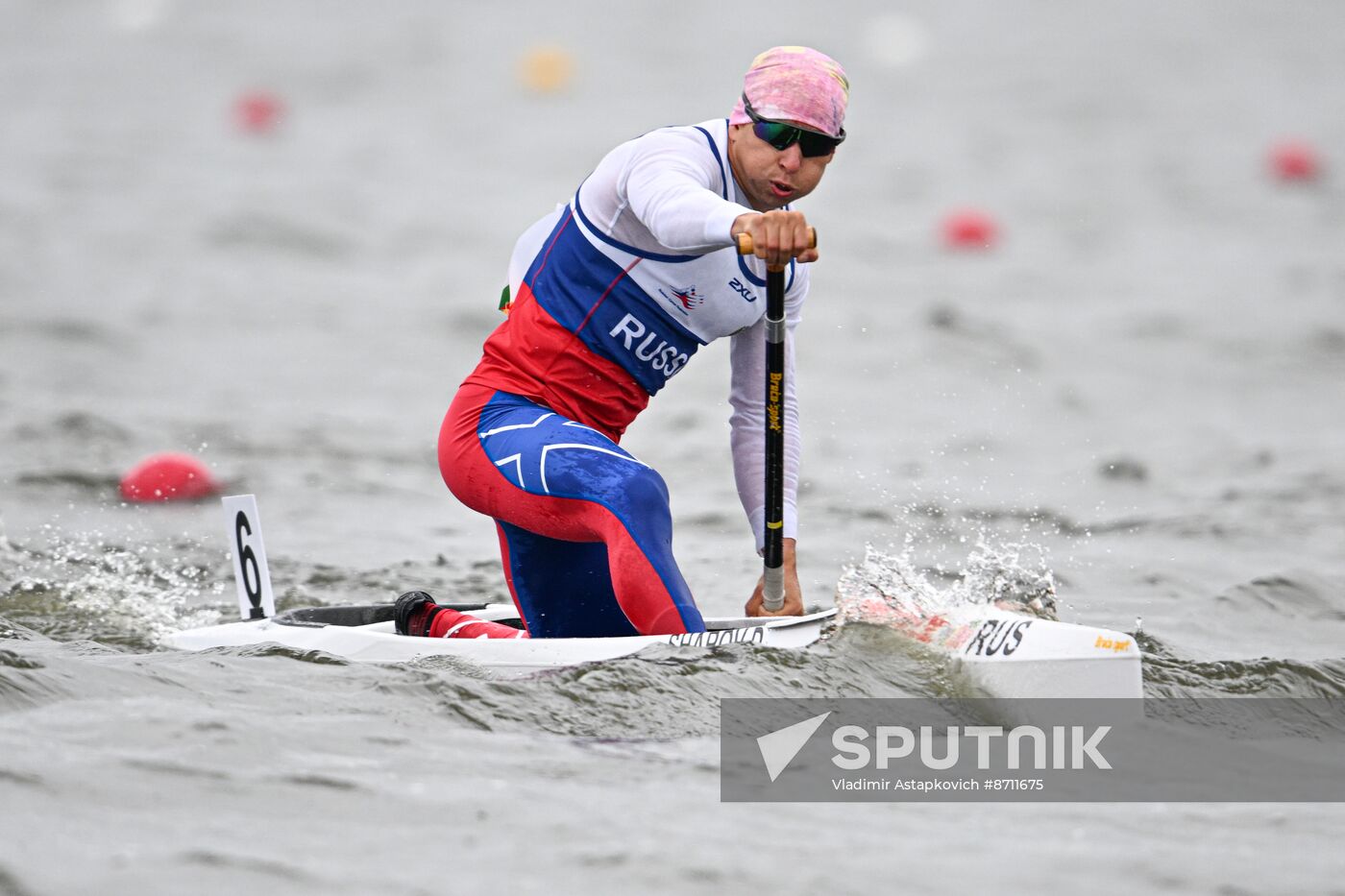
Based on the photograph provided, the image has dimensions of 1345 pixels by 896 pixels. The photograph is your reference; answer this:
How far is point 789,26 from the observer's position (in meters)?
26.5

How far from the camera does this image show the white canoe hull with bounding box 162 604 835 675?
166 inches

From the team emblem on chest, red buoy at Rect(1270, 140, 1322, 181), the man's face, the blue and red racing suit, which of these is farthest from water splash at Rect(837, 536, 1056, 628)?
red buoy at Rect(1270, 140, 1322, 181)

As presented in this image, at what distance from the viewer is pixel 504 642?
4.37 meters

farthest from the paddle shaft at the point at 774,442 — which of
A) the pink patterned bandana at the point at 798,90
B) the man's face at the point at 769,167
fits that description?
the pink patterned bandana at the point at 798,90

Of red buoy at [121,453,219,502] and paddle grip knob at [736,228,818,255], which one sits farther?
red buoy at [121,453,219,502]

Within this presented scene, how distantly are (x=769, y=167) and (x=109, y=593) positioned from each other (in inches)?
141

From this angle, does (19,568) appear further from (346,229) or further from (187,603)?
(346,229)

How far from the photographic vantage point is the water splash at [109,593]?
18.4 ft

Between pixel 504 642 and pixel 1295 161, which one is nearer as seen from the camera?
pixel 504 642

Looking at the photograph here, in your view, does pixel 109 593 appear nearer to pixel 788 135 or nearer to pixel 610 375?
pixel 610 375

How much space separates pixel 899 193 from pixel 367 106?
28.4ft

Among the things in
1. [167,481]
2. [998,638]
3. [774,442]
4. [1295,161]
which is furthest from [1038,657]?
[1295,161]

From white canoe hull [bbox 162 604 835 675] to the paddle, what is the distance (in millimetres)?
136

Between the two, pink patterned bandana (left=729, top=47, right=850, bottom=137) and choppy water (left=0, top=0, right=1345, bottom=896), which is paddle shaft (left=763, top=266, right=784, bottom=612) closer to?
choppy water (left=0, top=0, right=1345, bottom=896)
